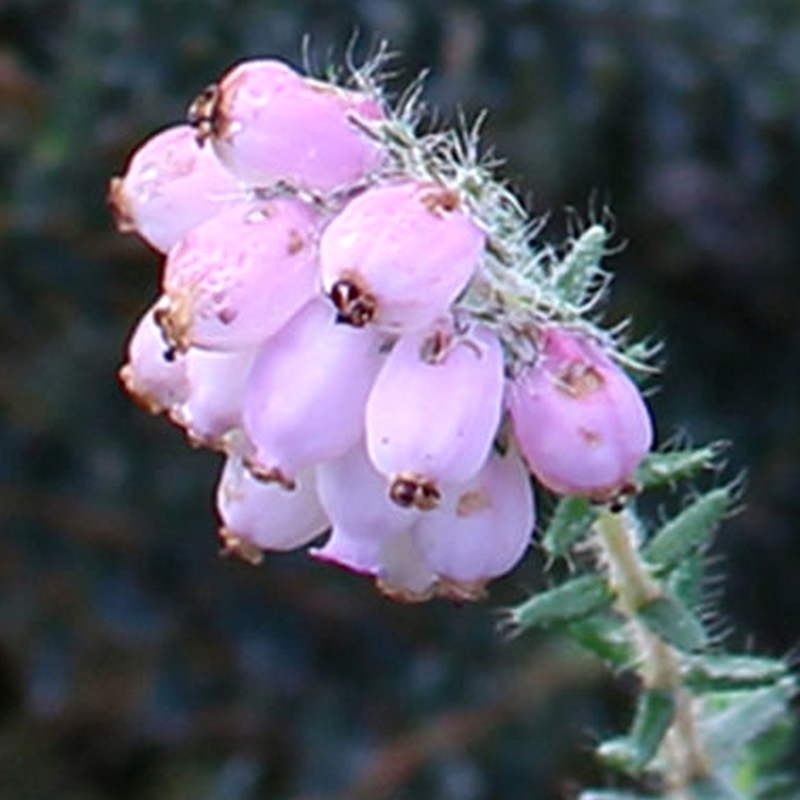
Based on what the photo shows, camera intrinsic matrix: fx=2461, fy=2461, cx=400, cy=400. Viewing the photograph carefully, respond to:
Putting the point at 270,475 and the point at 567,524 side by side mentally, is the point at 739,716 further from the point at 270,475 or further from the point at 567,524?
the point at 270,475

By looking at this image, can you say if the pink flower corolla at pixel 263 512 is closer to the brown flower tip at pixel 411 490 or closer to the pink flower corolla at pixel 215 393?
the pink flower corolla at pixel 215 393

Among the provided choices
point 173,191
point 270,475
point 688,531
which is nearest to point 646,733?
point 688,531

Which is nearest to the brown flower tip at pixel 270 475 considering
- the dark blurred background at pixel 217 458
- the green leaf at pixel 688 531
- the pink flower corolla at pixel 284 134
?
the pink flower corolla at pixel 284 134

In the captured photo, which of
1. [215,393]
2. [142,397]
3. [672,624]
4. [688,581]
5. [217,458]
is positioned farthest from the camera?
[217,458]

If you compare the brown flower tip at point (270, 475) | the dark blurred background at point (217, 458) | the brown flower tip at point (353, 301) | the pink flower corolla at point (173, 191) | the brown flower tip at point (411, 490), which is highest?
the dark blurred background at point (217, 458)

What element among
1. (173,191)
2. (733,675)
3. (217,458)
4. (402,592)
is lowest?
(402,592)
